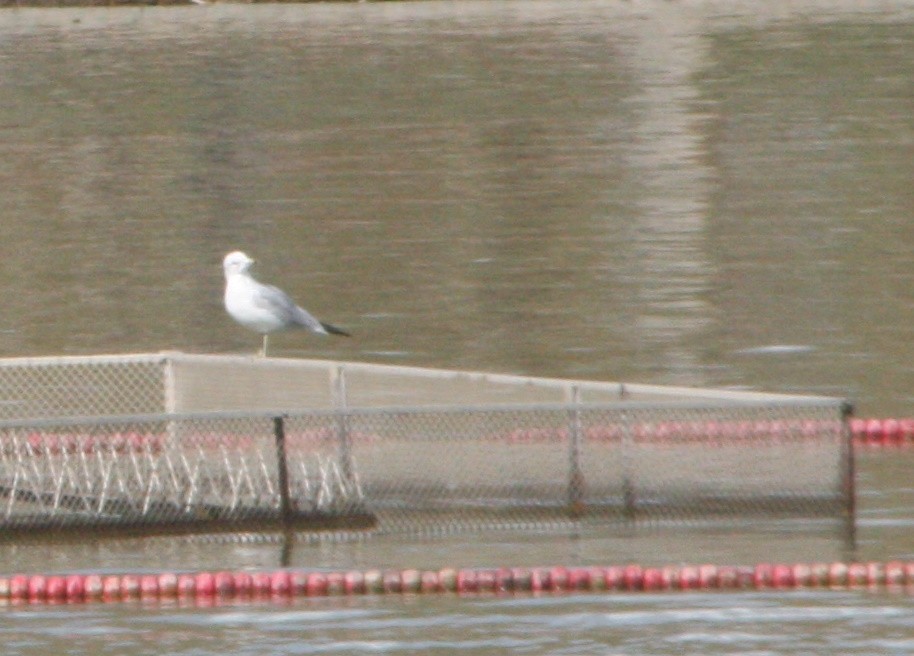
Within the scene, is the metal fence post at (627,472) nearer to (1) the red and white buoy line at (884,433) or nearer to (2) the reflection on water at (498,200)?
(1) the red and white buoy line at (884,433)

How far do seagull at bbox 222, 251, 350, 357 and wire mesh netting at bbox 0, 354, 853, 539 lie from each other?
4.32 feet

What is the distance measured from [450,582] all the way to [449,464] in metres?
1.55

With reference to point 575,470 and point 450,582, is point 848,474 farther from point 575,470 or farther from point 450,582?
point 450,582

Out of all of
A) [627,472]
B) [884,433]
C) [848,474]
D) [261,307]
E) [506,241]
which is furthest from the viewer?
[506,241]

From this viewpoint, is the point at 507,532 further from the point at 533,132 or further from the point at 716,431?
the point at 533,132

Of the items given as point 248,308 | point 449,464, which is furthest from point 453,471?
point 248,308

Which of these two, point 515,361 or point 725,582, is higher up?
point 515,361

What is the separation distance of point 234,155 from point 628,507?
1902cm

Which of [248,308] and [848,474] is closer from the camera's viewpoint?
[848,474]

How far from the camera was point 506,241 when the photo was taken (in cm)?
2211

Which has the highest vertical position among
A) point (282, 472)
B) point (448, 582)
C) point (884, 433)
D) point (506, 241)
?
point (506, 241)

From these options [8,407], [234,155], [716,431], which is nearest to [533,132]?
[234,155]

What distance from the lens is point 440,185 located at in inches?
1032

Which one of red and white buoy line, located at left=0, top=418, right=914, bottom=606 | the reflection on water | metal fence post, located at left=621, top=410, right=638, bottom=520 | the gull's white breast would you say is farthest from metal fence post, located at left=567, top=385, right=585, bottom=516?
the reflection on water
